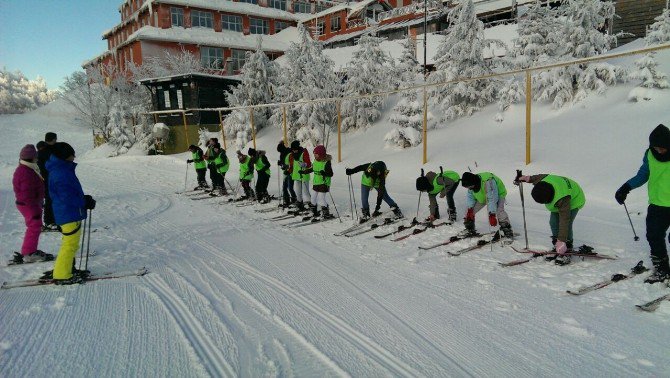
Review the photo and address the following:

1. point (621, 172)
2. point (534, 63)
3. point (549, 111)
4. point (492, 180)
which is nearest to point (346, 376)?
point (492, 180)

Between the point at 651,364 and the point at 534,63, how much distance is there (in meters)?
14.6

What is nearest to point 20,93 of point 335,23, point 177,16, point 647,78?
point 177,16

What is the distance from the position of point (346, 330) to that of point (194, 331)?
1.42 metres

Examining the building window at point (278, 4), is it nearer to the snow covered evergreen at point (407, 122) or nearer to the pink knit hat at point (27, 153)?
the snow covered evergreen at point (407, 122)

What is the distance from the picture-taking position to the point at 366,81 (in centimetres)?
1998

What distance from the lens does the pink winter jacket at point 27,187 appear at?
5.98 m

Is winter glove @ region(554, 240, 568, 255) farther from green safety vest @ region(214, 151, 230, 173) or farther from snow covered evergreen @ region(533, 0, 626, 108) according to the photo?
snow covered evergreen @ region(533, 0, 626, 108)

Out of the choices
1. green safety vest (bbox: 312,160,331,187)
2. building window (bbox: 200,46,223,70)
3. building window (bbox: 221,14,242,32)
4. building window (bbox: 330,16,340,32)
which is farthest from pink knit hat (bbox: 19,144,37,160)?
building window (bbox: 330,16,340,32)

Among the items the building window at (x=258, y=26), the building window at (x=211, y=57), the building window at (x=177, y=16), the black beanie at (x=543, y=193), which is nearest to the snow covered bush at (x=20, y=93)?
the building window at (x=177, y=16)

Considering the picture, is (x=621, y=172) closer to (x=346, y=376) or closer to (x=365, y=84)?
(x=346, y=376)

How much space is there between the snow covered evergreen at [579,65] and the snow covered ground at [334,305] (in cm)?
434

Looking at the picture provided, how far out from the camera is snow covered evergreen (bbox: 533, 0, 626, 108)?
12461 mm

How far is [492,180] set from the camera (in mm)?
6352

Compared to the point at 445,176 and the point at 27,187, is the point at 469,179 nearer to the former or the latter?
the point at 445,176
